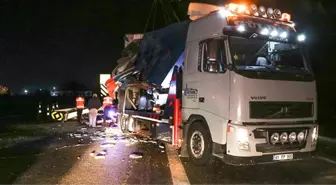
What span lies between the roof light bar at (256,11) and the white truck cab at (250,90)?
2 centimetres

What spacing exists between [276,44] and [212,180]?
3.02m

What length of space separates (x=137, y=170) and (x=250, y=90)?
9.54 ft

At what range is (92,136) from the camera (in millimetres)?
12906

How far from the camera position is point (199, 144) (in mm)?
7613

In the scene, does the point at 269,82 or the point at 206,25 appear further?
the point at 206,25

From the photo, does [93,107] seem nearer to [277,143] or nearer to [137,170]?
[137,170]

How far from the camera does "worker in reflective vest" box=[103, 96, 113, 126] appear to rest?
15328mm

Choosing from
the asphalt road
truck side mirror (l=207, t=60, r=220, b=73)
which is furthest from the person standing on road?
truck side mirror (l=207, t=60, r=220, b=73)

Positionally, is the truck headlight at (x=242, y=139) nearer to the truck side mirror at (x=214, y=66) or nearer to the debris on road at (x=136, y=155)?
the truck side mirror at (x=214, y=66)

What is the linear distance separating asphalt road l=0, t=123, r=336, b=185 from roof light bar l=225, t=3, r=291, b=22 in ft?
10.6

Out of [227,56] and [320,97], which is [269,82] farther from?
[320,97]

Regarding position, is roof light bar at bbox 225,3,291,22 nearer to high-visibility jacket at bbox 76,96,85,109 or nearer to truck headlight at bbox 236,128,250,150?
truck headlight at bbox 236,128,250,150

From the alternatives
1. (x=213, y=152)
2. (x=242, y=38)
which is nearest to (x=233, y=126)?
(x=213, y=152)

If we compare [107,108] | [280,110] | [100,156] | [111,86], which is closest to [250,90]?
[280,110]
